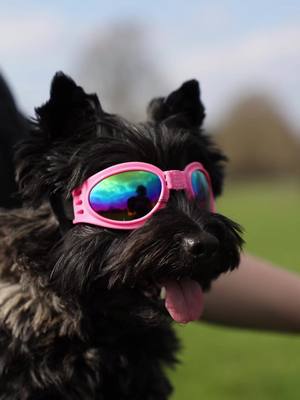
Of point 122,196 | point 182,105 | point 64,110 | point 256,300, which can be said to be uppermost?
point 64,110

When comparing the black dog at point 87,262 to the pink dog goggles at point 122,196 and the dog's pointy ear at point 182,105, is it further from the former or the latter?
the dog's pointy ear at point 182,105

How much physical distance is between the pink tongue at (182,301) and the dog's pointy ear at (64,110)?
0.84m

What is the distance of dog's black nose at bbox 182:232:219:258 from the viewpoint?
298cm

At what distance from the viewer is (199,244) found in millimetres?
2984

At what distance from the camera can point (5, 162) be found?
3748mm

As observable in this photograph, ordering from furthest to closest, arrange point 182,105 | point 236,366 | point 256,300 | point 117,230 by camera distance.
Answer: point 236,366 < point 256,300 < point 182,105 < point 117,230

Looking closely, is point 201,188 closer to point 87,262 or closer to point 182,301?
point 182,301

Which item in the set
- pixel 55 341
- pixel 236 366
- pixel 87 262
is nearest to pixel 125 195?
pixel 87 262

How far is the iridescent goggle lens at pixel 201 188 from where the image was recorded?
10.7ft

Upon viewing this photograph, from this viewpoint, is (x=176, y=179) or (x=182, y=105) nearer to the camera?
(x=176, y=179)

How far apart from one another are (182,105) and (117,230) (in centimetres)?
90

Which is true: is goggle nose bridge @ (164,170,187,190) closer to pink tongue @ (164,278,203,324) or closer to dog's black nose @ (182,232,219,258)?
dog's black nose @ (182,232,219,258)

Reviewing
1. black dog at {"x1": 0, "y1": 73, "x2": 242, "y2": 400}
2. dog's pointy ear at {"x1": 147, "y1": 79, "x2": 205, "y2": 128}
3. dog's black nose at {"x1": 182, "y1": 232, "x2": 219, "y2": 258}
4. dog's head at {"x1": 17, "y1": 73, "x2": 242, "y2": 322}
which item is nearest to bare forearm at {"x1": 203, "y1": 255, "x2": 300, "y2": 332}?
dog's head at {"x1": 17, "y1": 73, "x2": 242, "y2": 322}

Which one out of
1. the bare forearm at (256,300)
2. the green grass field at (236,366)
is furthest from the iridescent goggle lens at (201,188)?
the green grass field at (236,366)
